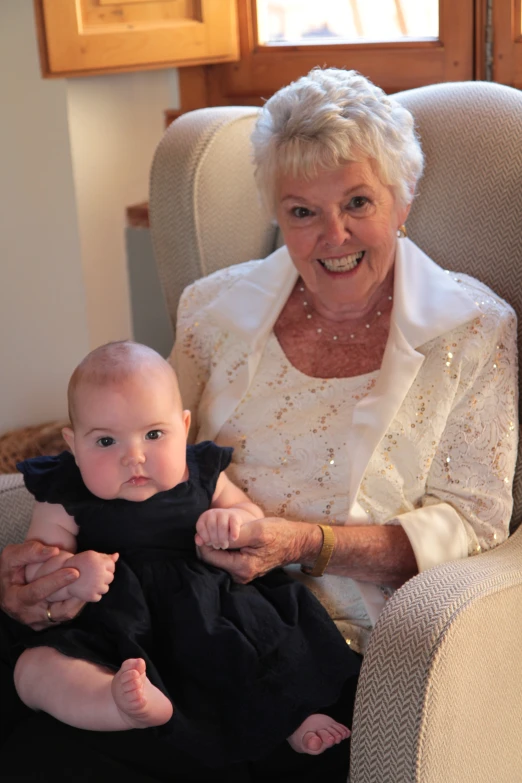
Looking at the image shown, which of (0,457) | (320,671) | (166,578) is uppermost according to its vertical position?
(166,578)

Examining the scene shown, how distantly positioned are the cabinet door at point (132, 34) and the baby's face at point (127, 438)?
1360 mm

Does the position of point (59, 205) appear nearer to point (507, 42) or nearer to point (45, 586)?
point (507, 42)

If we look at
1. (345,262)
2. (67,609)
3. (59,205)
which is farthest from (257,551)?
(59,205)

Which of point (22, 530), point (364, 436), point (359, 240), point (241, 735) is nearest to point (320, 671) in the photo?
point (241, 735)

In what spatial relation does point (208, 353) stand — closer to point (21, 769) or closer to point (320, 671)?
point (320, 671)

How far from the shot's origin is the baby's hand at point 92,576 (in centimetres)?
137

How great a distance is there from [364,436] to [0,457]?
1.34 meters

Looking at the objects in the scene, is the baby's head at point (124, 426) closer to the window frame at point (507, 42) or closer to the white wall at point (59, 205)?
the white wall at point (59, 205)

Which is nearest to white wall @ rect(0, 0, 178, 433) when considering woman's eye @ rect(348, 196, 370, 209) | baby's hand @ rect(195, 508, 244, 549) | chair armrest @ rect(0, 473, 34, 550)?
chair armrest @ rect(0, 473, 34, 550)

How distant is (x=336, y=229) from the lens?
1.61m

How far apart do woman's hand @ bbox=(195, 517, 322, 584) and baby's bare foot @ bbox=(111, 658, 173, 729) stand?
0.76ft

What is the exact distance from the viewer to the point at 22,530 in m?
1.67

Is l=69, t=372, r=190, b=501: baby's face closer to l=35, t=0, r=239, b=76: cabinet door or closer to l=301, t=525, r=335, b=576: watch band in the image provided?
l=301, t=525, r=335, b=576: watch band

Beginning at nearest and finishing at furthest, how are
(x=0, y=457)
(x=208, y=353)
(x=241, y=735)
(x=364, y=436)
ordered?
(x=241, y=735) → (x=364, y=436) → (x=208, y=353) → (x=0, y=457)
